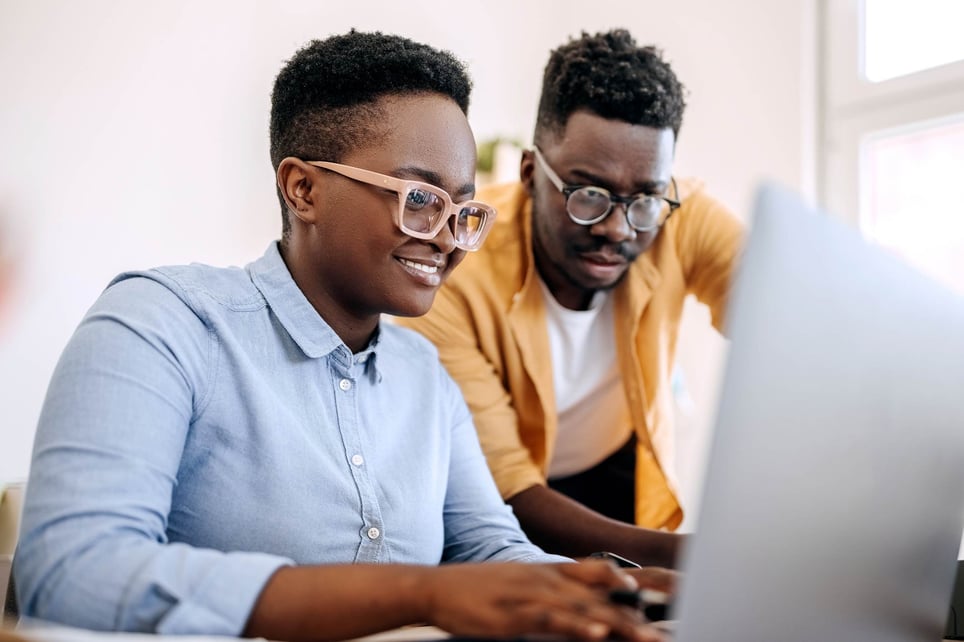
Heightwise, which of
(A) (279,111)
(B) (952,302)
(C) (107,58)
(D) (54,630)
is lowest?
(D) (54,630)

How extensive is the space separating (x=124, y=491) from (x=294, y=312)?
1.07 feet

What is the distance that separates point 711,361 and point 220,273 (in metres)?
2.15

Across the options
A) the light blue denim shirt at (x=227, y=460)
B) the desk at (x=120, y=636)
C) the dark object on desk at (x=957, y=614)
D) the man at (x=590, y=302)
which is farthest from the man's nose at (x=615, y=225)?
the desk at (x=120, y=636)

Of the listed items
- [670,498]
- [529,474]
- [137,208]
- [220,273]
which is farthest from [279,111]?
[137,208]

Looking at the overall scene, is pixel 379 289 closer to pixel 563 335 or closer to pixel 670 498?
pixel 563 335

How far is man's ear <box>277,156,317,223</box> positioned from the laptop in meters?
0.64

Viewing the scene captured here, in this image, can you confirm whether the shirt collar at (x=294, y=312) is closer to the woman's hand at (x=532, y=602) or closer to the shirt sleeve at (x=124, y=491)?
the shirt sleeve at (x=124, y=491)

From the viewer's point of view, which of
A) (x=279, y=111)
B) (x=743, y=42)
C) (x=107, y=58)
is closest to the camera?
(x=279, y=111)

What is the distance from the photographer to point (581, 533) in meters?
1.36

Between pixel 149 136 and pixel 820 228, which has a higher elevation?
pixel 149 136

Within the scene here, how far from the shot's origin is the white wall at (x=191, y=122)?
2.14m

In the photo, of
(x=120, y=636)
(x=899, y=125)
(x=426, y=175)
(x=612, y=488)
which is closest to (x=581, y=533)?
(x=612, y=488)

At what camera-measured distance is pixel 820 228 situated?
0.56 meters

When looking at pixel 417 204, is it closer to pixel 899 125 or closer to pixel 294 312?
pixel 294 312
